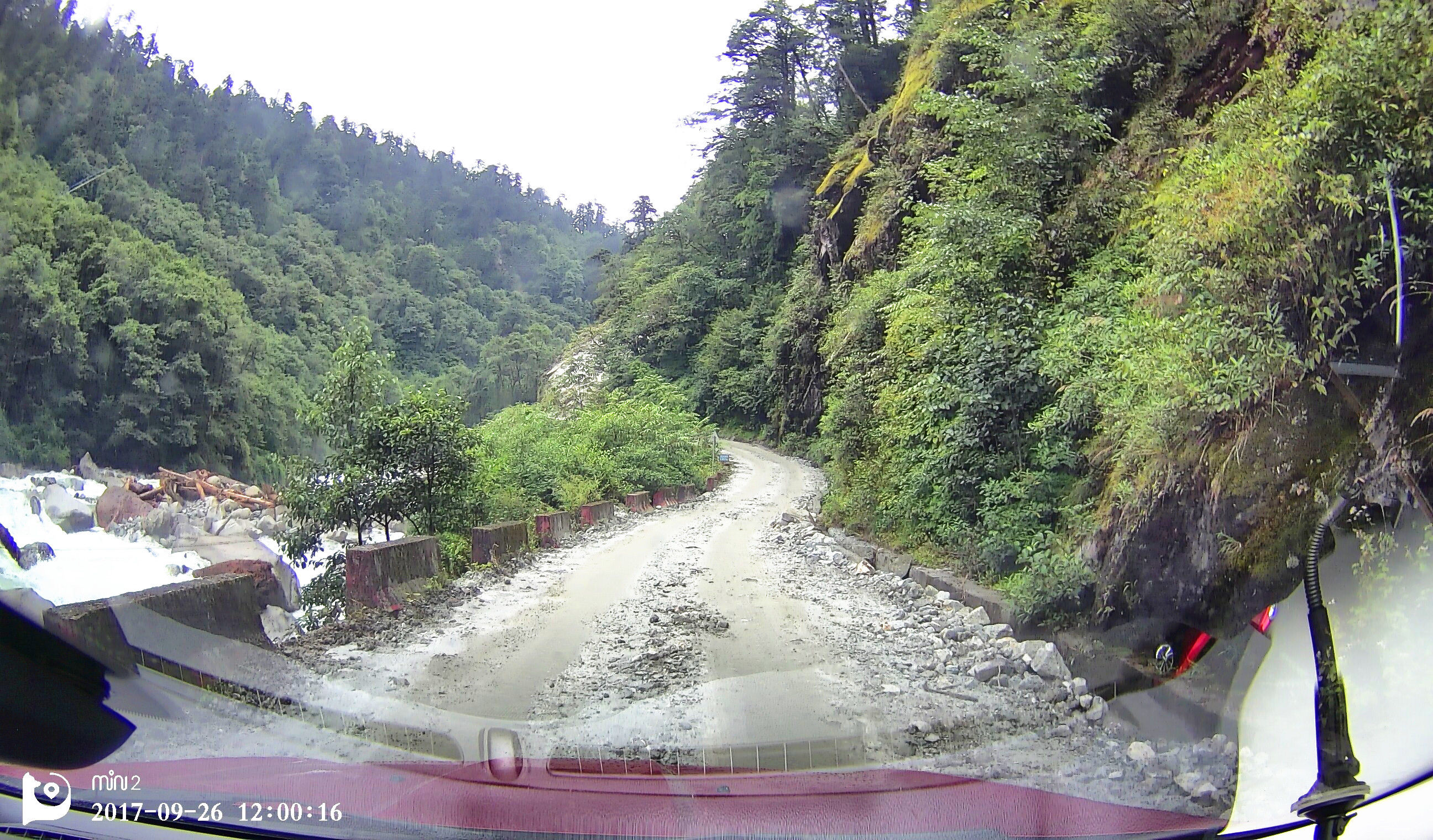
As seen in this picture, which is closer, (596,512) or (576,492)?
(596,512)

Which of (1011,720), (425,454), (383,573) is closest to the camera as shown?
(1011,720)

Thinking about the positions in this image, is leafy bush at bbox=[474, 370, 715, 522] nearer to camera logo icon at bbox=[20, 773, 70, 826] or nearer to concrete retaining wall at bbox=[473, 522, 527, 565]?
concrete retaining wall at bbox=[473, 522, 527, 565]

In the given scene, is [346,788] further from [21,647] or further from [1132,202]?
[1132,202]

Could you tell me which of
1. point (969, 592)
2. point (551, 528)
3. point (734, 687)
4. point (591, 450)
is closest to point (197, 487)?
point (734, 687)

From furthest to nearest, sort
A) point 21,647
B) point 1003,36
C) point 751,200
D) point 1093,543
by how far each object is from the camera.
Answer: point 751,200 → point 1003,36 → point 1093,543 → point 21,647

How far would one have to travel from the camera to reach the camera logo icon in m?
2.56

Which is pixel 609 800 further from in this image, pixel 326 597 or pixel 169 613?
pixel 326 597

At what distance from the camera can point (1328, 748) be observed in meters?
2.75

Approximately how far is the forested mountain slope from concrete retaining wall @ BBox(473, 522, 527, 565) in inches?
216

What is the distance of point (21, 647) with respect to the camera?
11.7 ft

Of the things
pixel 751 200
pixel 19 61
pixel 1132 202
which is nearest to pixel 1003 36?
pixel 1132 202

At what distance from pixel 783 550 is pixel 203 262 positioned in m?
9.56

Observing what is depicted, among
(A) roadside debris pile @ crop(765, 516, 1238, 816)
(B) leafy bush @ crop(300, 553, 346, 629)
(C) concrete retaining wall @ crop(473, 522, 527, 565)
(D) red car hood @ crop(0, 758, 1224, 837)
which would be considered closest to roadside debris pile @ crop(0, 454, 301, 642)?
(B) leafy bush @ crop(300, 553, 346, 629)

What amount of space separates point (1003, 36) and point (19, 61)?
1090cm
